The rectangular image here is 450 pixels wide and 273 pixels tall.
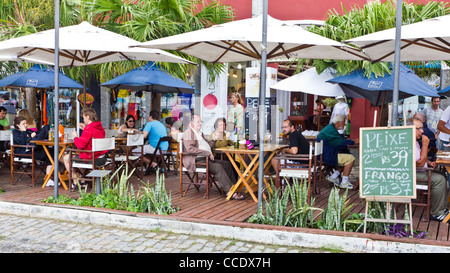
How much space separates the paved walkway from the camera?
474 centimetres

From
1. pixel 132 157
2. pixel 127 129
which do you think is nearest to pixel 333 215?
pixel 132 157

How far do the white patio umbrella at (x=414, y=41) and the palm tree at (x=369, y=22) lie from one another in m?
0.79

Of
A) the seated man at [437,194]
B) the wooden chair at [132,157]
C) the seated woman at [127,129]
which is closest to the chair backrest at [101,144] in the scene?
the wooden chair at [132,157]

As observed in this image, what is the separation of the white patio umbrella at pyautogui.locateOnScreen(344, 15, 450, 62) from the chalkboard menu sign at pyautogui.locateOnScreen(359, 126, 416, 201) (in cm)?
107

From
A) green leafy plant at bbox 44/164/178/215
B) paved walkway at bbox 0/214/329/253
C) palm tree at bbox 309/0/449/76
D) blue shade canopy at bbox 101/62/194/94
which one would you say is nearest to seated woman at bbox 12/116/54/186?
green leafy plant at bbox 44/164/178/215

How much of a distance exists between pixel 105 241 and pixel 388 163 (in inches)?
125

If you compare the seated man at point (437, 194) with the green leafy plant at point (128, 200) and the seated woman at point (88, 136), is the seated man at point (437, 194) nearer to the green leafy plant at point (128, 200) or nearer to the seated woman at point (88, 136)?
the green leafy plant at point (128, 200)

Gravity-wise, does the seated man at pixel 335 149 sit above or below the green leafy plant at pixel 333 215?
above

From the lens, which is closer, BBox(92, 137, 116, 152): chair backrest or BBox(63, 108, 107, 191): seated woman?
BBox(92, 137, 116, 152): chair backrest

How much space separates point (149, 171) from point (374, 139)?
5.23 m

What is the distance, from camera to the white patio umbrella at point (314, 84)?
27.5ft

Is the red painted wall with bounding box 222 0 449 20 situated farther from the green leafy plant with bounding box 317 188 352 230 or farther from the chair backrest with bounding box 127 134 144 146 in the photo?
the green leafy plant with bounding box 317 188 352 230
